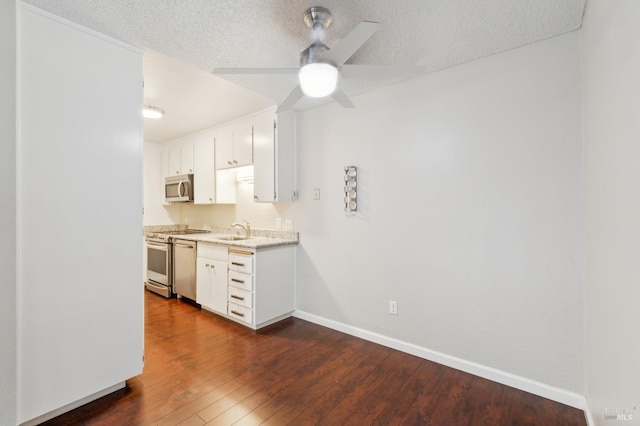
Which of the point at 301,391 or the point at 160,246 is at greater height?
the point at 160,246

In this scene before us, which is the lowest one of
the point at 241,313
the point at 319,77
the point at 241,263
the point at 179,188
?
the point at 241,313

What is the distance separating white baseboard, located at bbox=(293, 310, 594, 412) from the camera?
5.90 ft

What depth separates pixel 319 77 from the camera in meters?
1.50

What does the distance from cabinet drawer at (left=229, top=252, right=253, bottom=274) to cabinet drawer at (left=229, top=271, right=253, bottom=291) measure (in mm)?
45

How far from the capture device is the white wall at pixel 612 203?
0.90 m

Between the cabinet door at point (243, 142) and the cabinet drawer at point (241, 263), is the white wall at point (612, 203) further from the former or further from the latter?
the cabinet door at point (243, 142)

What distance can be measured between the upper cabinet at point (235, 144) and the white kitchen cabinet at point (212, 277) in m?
1.12

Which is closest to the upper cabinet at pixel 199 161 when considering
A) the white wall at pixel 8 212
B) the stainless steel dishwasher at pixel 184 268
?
the stainless steel dishwasher at pixel 184 268

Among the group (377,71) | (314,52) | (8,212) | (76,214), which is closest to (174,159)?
(76,214)

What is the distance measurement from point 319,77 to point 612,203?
1.47m

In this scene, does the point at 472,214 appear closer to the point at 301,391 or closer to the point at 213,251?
the point at 301,391

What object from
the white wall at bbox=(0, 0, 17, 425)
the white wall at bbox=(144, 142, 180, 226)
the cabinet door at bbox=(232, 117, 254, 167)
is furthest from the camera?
the white wall at bbox=(144, 142, 180, 226)

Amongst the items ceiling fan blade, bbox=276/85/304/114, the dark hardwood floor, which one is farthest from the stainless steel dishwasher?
ceiling fan blade, bbox=276/85/304/114

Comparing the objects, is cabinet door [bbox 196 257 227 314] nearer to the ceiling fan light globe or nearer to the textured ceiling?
the textured ceiling
